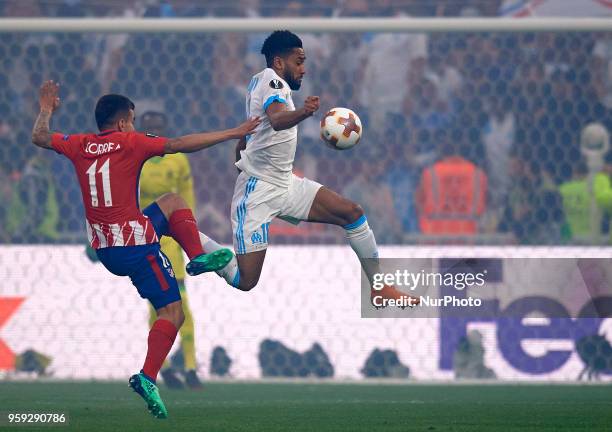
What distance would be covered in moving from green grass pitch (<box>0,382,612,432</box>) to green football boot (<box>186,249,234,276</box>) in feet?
3.18

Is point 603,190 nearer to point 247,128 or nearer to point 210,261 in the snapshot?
point 210,261

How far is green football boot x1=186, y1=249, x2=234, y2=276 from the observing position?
26.8ft

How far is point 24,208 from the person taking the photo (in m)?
12.1

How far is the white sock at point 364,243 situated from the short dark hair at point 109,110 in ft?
6.81

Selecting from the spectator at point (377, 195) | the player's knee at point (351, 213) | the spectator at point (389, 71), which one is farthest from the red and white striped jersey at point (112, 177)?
the spectator at point (389, 71)

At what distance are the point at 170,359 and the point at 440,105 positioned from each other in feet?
13.2

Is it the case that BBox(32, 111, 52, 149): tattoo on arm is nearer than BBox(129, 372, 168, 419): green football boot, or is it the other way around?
BBox(129, 372, 168, 419): green football boot

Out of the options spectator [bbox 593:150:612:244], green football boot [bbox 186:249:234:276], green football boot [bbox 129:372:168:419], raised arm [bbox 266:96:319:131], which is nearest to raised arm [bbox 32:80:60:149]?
green football boot [bbox 186:249:234:276]

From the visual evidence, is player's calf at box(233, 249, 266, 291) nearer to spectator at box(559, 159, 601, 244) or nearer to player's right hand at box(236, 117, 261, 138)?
player's right hand at box(236, 117, 261, 138)

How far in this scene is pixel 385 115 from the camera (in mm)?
13203

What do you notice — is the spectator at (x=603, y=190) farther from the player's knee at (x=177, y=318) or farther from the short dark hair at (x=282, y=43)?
the player's knee at (x=177, y=318)

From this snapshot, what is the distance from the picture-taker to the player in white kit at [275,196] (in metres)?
8.88

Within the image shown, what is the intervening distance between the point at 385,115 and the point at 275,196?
4.40 m
